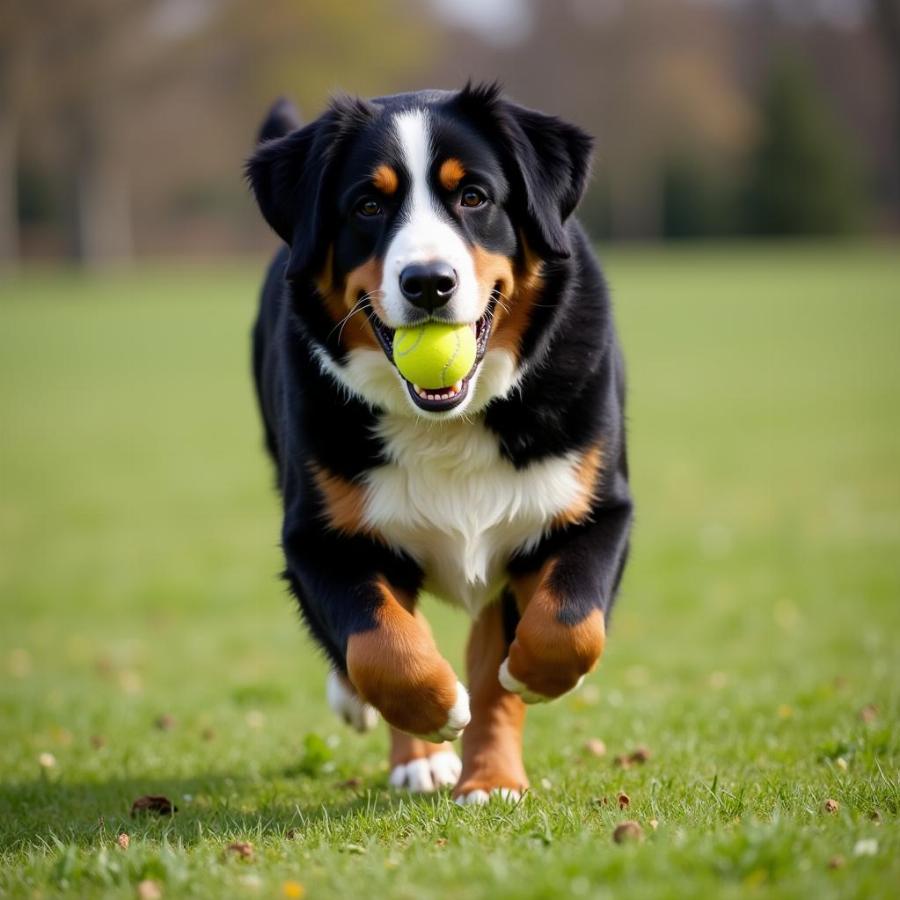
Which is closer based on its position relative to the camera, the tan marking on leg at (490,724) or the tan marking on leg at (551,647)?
the tan marking on leg at (551,647)

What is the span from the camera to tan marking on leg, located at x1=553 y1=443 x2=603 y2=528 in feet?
14.3

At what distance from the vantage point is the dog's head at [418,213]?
421 centimetres

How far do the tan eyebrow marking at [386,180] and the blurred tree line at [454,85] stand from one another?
52668 mm

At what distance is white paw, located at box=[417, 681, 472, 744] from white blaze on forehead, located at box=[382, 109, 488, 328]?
3.79 ft

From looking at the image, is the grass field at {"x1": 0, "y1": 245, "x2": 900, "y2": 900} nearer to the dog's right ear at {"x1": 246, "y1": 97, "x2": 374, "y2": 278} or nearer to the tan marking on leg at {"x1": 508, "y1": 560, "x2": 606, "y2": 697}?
the tan marking on leg at {"x1": 508, "y1": 560, "x2": 606, "y2": 697}

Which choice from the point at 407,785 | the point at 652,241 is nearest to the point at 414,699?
the point at 407,785

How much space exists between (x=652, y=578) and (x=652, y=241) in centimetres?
5610

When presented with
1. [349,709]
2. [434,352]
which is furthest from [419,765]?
[434,352]

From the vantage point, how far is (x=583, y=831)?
356 cm

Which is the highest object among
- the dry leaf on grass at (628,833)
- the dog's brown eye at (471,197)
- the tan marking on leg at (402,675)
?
the dog's brown eye at (471,197)

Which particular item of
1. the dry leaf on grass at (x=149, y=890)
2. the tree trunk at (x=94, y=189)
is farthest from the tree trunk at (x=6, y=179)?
the dry leaf on grass at (x=149, y=890)

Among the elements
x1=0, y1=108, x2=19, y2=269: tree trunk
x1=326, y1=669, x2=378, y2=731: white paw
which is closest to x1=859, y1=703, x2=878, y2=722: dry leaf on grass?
x1=326, y1=669, x2=378, y2=731: white paw

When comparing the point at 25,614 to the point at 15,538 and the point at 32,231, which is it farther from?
the point at 32,231

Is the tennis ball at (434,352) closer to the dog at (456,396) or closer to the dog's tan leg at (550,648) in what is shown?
the dog at (456,396)
